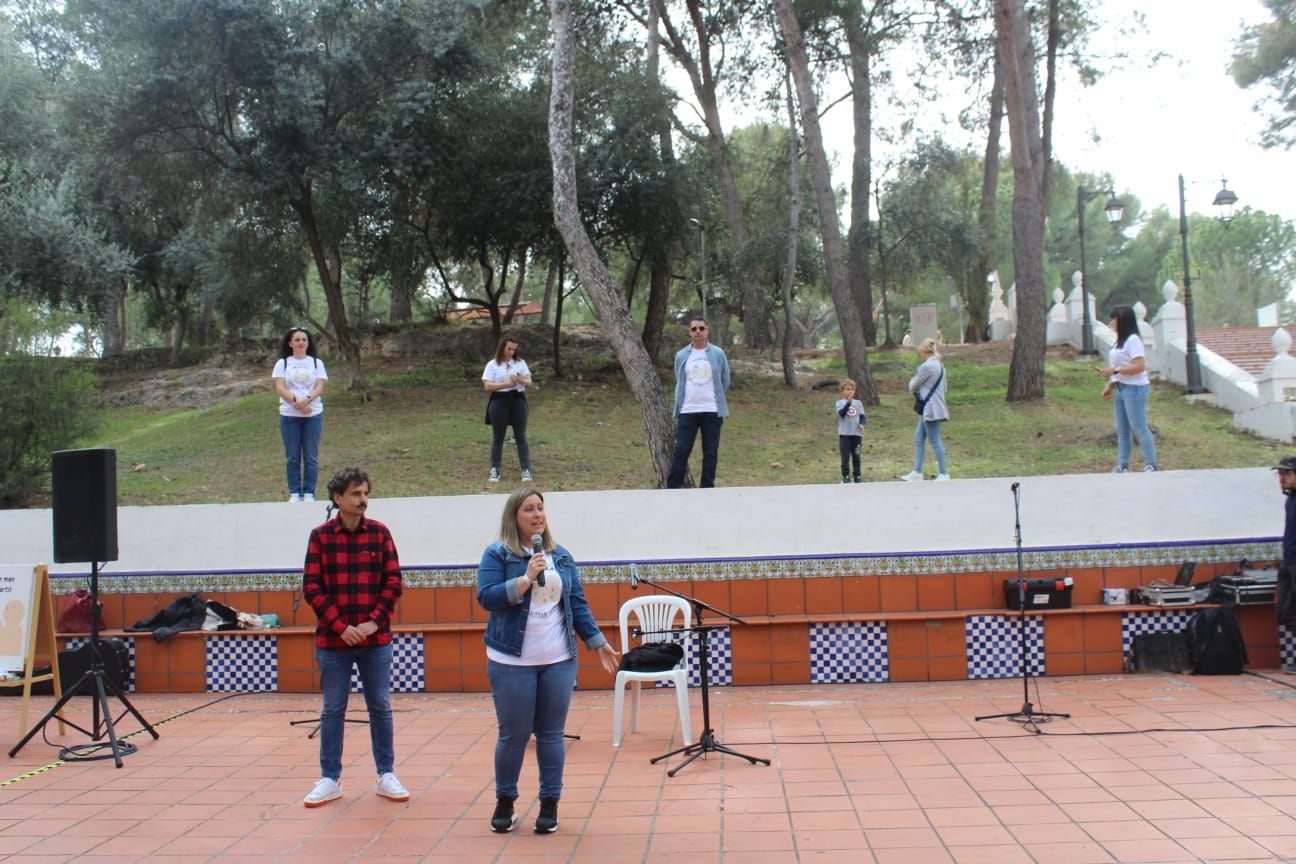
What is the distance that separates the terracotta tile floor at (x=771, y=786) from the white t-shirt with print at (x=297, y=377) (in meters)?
2.92

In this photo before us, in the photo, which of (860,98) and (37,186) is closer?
(37,186)

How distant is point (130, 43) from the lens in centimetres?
1498

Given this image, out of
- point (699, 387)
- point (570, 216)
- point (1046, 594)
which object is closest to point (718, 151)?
point (570, 216)

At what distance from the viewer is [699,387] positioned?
8.79 metres

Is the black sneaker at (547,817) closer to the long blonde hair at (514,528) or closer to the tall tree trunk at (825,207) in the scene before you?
the long blonde hair at (514,528)

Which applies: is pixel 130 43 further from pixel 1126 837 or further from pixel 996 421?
pixel 1126 837

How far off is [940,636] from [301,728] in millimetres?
4510

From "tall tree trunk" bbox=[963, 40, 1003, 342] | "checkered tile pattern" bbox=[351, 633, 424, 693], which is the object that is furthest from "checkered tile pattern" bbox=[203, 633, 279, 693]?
"tall tree trunk" bbox=[963, 40, 1003, 342]

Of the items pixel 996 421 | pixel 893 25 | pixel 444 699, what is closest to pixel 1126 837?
pixel 444 699

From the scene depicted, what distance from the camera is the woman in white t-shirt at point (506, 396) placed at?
1034 cm

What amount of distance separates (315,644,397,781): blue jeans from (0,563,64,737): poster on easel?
2624mm

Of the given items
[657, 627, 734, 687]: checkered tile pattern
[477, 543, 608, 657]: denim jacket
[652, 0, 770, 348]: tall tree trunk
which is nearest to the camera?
[477, 543, 608, 657]: denim jacket

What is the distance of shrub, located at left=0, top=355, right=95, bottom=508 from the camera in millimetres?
12477

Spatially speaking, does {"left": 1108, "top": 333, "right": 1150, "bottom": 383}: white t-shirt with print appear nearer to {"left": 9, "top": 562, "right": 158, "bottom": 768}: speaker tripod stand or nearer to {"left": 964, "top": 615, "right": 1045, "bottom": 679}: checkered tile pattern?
{"left": 964, "top": 615, "right": 1045, "bottom": 679}: checkered tile pattern
